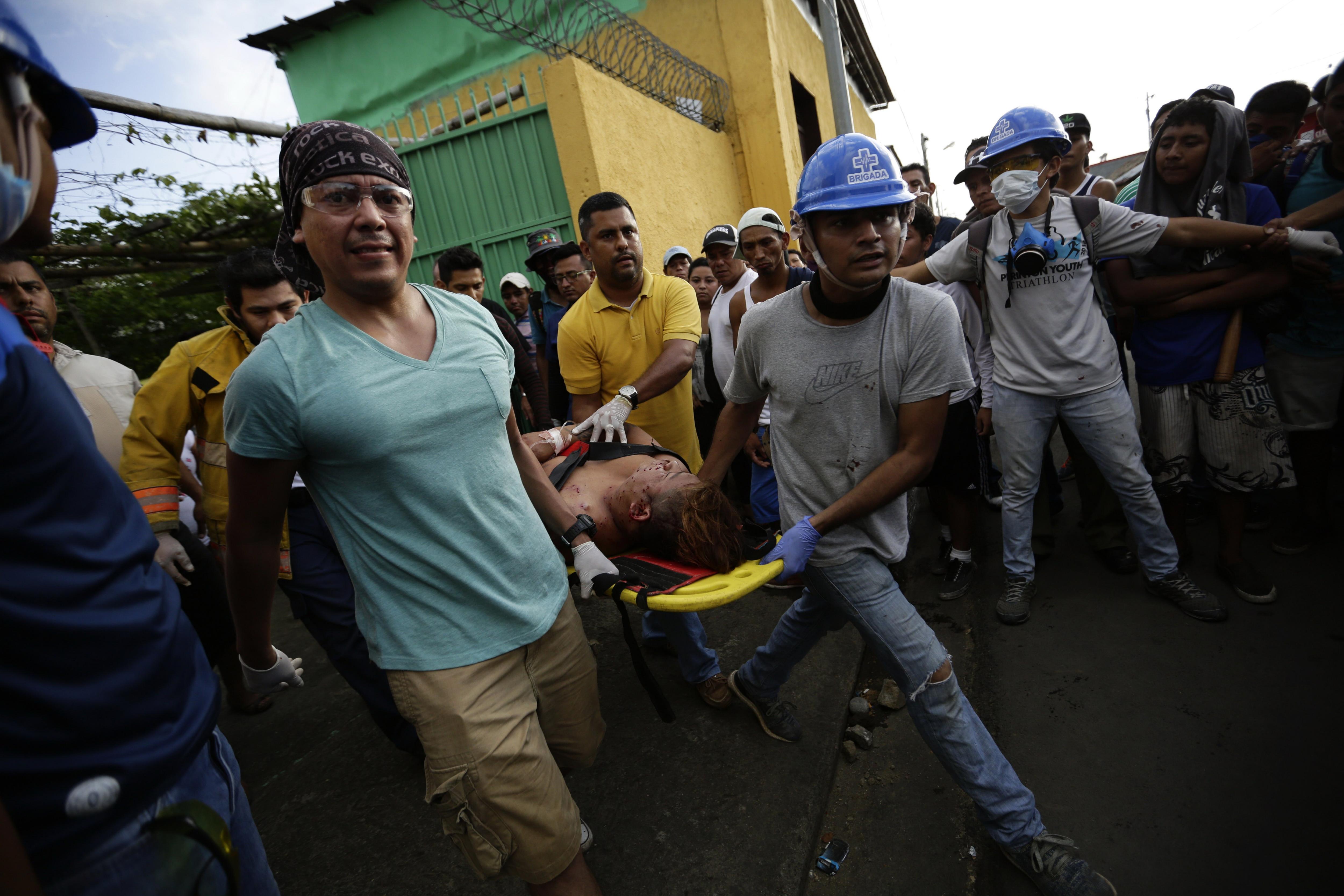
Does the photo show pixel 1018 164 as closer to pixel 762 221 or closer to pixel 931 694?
pixel 762 221

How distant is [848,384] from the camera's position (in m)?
1.99

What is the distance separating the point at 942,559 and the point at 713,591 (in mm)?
2614

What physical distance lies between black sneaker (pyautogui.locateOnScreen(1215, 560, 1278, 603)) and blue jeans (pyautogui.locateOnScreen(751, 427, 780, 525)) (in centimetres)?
217

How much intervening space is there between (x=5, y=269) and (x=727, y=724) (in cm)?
349

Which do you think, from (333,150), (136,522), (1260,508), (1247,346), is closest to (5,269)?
(333,150)

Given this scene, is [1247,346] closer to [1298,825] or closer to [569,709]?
[1298,825]

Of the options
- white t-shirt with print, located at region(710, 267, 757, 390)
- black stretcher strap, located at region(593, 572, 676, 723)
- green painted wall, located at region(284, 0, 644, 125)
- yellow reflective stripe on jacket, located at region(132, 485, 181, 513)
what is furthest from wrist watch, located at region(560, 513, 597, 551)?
green painted wall, located at region(284, 0, 644, 125)

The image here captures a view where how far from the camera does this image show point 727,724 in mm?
2676

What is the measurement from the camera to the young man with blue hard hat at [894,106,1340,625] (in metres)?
2.81

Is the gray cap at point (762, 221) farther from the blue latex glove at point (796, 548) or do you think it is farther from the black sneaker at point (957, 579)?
the blue latex glove at point (796, 548)

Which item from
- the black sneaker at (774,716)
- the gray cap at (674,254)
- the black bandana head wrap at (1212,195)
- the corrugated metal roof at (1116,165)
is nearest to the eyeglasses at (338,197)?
the black sneaker at (774,716)

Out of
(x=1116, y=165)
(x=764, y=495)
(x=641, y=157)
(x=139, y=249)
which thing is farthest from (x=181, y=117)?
(x=1116, y=165)

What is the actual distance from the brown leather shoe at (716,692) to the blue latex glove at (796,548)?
0.98 metres

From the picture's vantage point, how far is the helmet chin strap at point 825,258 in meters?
1.94
